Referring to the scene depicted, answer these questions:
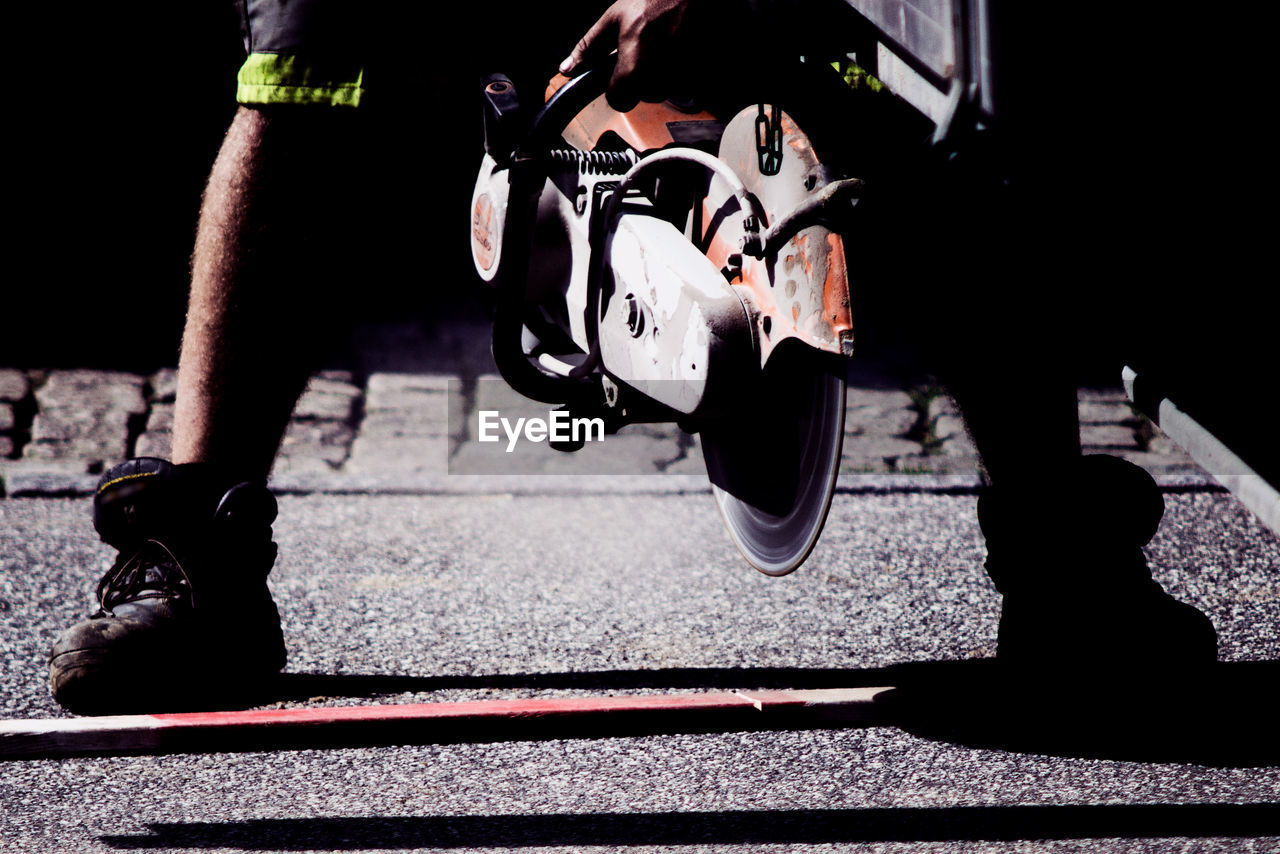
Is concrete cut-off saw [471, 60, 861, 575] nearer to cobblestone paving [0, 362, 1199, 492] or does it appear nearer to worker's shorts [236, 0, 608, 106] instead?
worker's shorts [236, 0, 608, 106]

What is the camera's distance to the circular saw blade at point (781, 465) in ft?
5.00

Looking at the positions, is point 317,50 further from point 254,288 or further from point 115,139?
point 115,139

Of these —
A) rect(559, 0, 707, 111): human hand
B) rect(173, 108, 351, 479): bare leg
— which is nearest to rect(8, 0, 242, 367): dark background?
rect(173, 108, 351, 479): bare leg

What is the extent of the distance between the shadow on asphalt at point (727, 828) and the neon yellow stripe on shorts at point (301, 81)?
3.05ft

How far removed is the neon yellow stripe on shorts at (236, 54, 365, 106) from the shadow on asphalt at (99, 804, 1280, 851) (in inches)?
36.6

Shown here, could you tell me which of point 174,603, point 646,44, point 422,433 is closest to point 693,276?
point 646,44

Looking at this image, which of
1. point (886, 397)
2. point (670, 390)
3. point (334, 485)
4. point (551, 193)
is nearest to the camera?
point (670, 390)

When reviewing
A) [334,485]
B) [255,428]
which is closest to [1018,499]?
[255,428]

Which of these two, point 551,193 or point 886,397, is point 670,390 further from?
point 886,397

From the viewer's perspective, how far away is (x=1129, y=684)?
5.54ft

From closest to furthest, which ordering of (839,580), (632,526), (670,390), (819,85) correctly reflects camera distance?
(819,85) < (670,390) < (839,580) < (632,526)

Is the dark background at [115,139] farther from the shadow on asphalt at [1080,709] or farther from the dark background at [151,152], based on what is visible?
the shadow on asphalt at [1080,709]

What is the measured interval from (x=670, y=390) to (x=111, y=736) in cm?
73

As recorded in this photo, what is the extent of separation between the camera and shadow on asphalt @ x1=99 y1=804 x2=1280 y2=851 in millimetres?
Result: 1391
